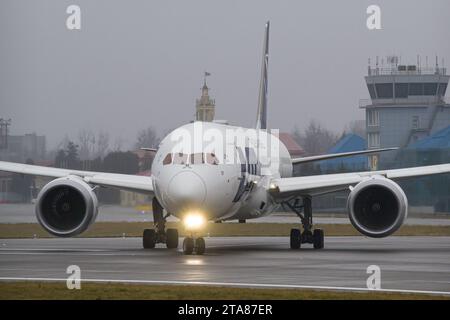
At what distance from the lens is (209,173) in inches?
1232

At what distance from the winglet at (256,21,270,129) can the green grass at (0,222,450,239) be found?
5.71 m

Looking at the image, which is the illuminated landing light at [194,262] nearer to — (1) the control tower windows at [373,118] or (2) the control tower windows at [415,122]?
(2) the control tower windows at [415,122]

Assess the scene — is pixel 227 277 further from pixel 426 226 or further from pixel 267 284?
pixel 426 226

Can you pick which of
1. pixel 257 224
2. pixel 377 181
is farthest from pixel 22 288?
pixel 257 224

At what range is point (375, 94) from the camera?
121000 millimetres

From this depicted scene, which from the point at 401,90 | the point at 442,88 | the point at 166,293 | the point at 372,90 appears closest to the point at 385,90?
the point at 372,90

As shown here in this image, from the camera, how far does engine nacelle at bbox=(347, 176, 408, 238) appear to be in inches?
1320

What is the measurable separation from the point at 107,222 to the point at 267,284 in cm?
3589

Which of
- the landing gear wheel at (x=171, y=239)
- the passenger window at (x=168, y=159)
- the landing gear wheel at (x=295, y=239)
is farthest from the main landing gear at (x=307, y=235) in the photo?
the passenger window at (x=168, y=159)

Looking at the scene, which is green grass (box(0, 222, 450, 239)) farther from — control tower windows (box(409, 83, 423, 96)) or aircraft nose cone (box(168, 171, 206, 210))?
control tower windows (box(409, 83, 423, 96))

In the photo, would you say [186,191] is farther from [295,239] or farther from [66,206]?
[295,239]

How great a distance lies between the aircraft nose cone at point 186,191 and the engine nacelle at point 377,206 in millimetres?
5395

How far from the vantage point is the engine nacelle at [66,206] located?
33.8 meters

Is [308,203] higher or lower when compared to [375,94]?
lower
